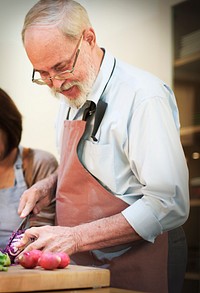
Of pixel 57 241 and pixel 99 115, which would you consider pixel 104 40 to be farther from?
pixel 57 241

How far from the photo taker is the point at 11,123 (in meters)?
1.59

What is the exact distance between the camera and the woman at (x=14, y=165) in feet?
5.08

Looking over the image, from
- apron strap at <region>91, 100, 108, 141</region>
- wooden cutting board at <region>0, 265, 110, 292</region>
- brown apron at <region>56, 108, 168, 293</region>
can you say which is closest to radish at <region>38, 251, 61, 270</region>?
wooden cutting board at <region>0, 265, 110, 292</region>

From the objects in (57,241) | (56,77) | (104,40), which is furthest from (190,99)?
(57,241)

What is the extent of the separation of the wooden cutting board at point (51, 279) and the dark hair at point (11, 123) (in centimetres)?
41

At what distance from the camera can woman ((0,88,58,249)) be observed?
155 cm

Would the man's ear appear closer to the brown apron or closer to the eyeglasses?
the eyeglasses

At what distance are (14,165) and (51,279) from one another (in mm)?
444

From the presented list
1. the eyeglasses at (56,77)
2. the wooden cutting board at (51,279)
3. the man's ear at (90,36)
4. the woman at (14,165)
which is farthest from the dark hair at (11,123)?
the wooden cutting board at (51,279)

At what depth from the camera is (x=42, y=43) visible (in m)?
1.37

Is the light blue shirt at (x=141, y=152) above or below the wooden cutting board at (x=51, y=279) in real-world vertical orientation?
above

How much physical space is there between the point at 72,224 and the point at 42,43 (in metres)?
0.40

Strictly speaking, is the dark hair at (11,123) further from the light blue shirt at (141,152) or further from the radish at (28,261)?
the radish at (28,261)

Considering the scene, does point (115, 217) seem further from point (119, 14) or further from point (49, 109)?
point (119, 14)
